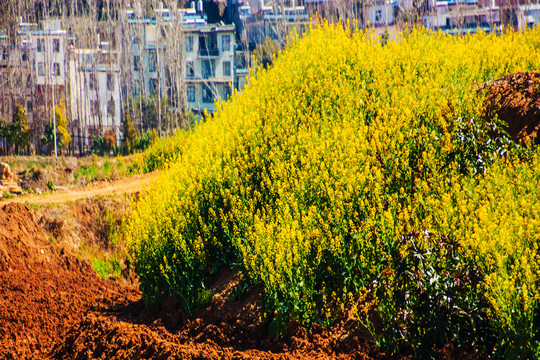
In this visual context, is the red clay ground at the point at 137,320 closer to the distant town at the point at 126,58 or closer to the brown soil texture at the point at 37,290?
the brown soil texture at the point at 37,290

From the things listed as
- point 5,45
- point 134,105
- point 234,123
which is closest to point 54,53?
point 5,45

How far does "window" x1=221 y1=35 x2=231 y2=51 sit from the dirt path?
32.4 metres

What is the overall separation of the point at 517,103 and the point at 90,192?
10131 millimetres

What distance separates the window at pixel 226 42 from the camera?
4631cm

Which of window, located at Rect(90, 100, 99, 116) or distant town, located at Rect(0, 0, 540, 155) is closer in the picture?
distant town, located at Rect(0, 0, 540, 155)

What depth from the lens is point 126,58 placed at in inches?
1537

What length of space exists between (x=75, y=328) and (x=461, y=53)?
25.0 ft

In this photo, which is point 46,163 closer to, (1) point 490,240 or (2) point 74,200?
(2) point 74,200

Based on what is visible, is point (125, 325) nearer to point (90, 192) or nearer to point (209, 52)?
point (90, 192)

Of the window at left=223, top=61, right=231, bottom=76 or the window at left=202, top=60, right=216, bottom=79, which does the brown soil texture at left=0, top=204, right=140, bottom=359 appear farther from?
the window at left=202, top=60, right=216, bottom=79

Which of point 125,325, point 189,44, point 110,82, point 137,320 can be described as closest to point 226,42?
point 189,44

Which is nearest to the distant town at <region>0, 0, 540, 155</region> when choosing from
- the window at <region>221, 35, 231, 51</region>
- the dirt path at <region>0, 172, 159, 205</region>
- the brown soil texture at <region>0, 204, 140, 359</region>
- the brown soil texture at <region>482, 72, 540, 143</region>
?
the window at <region>221, 35, 231, 51</region>

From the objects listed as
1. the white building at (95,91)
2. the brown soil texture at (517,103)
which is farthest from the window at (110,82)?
the brown soil texture at (517,103)

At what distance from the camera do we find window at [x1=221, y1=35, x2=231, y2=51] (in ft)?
152
